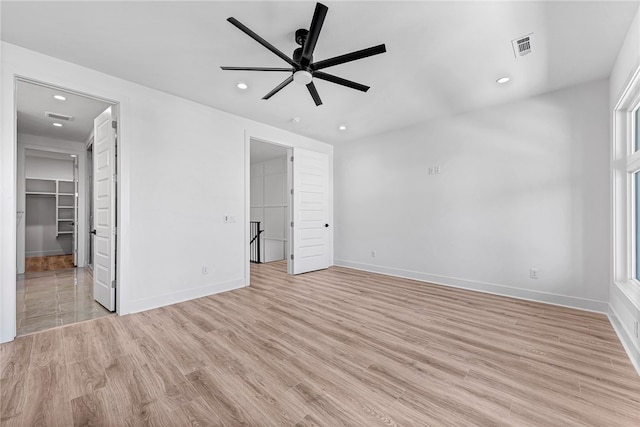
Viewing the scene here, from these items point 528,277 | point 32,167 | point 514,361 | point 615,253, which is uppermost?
point 32,167

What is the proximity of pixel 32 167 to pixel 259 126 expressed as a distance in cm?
694

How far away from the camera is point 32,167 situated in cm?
675

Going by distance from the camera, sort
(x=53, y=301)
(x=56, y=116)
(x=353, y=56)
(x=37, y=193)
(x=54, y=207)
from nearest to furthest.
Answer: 1. (x=353, y=56)
2. (x=53, y=301)
3. (x=56, y=116)
4. (x=37, y=193)
5. (x=54, y=207)

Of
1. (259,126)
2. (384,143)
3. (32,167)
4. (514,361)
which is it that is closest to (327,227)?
(384,143)

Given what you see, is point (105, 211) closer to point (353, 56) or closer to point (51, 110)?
point (51, 110)

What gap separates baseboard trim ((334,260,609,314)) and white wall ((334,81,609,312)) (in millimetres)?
13

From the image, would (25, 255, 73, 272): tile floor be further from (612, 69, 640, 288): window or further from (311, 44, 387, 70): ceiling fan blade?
(612, 69, 640, 288): window

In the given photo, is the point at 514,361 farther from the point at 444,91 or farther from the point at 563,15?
the point at 444,91

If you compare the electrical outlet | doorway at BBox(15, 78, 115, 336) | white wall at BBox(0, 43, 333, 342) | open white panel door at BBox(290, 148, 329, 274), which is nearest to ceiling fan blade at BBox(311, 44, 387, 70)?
white wall at BBox(0, 43, 333, 342)

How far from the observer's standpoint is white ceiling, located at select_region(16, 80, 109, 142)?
3.44m

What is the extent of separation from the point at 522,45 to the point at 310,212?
394 centimetres

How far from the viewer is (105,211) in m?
3.29

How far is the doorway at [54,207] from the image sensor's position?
317cm

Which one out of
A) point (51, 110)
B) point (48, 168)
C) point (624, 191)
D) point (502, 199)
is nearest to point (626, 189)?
point (624, 191)
